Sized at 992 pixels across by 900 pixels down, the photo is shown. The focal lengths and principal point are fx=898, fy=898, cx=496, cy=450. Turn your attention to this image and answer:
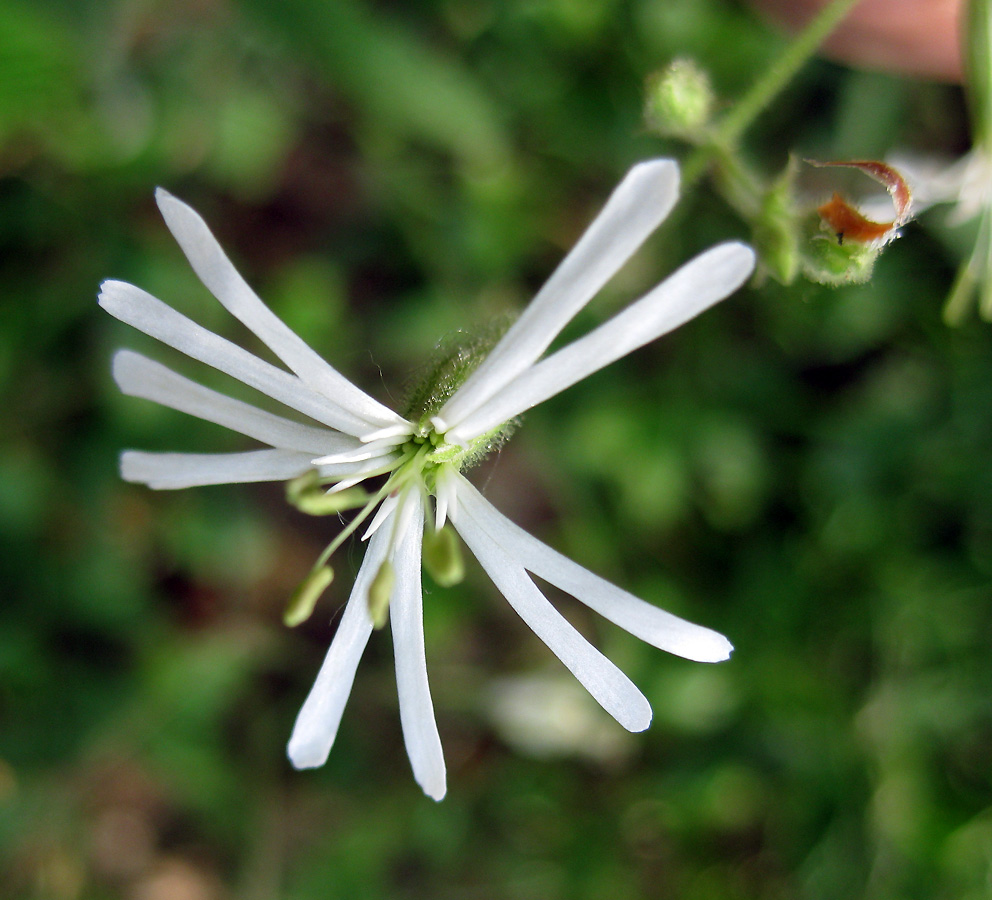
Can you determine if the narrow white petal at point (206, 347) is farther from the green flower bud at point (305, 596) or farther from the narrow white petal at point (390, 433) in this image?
the green flower bud at point (305, 596)

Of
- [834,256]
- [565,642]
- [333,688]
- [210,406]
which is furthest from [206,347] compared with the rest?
[834,256]

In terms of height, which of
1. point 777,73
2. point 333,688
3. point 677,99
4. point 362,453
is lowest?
point 333,688

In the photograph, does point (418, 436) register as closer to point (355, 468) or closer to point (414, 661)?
point (355, 468)

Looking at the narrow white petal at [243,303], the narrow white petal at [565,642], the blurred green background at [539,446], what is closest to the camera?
the narrow white petal at [243,303]

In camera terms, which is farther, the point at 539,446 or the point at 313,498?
the point at 539,446

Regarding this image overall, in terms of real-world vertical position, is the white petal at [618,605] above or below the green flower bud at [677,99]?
below

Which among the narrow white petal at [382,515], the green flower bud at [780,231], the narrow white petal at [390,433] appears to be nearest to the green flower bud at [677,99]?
the green flower bud at [780,231]
